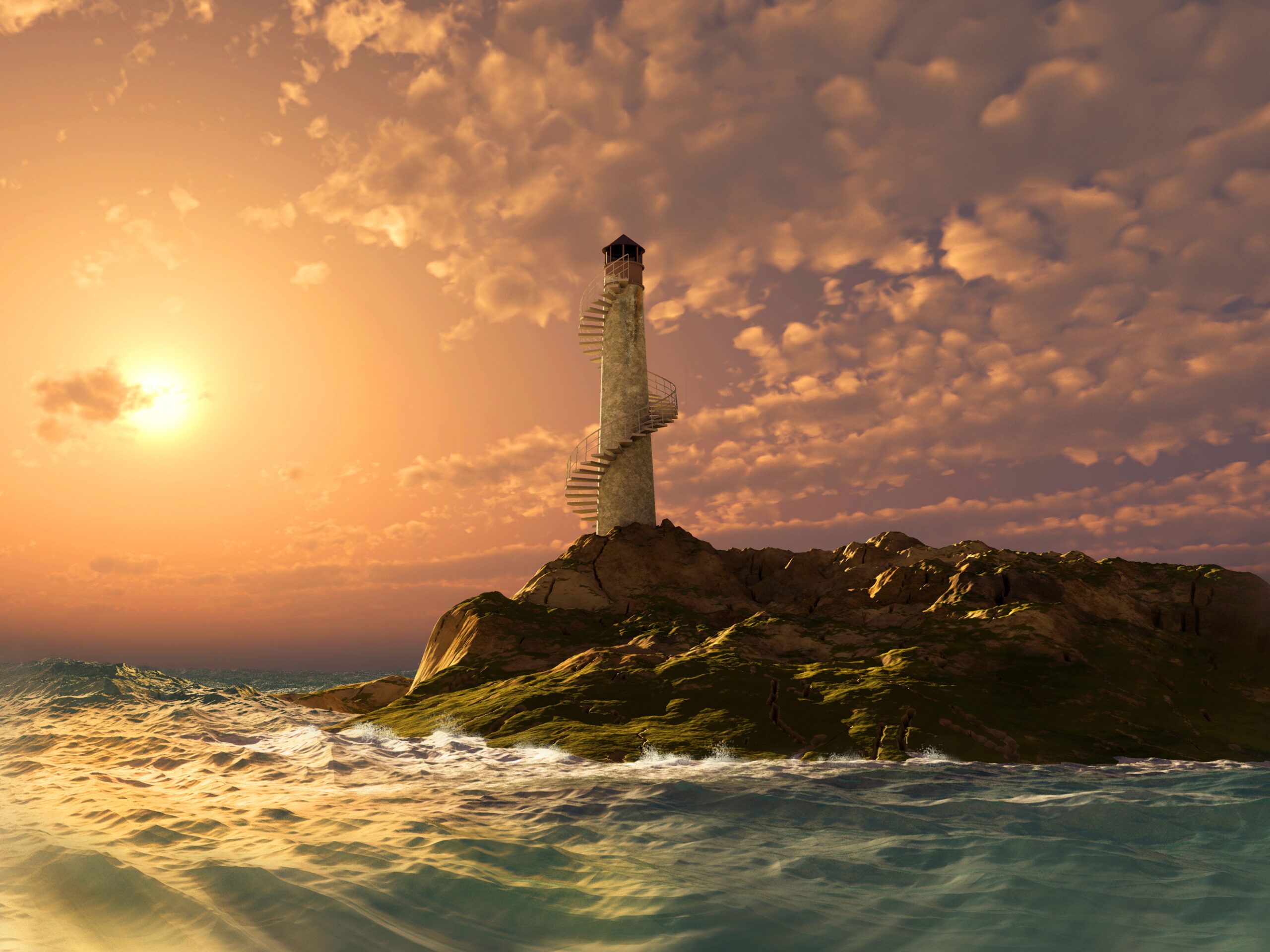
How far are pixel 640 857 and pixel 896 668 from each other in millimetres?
11011

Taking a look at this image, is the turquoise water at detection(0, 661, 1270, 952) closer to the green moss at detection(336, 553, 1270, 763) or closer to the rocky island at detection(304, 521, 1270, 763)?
the green moss at detection(336, 553, 1270, 763)

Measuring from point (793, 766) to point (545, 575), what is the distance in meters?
20.1

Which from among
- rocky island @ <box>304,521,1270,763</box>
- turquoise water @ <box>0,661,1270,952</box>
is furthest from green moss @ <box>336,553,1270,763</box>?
turquoise water @ <box>0,661,1270,952</box>

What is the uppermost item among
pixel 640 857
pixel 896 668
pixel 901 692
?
pixel 896 668

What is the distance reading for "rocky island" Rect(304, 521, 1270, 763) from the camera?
14.4m

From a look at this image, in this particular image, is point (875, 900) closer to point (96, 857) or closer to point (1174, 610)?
point (96, 857)

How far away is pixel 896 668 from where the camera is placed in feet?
56.5

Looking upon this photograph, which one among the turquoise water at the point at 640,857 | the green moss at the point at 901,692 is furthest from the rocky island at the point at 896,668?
the turquoise water at the point at 640,857

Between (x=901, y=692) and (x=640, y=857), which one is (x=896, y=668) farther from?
(x=640, y=857)

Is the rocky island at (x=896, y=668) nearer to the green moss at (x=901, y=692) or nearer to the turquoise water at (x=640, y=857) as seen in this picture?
the green moss at (x=901, y=692)

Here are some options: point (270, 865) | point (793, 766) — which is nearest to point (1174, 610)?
point (793, 766)

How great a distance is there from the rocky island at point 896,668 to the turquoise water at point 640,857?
1.20m

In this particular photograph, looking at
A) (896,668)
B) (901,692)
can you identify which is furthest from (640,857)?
(896,668)

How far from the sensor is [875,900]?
22.8ft
